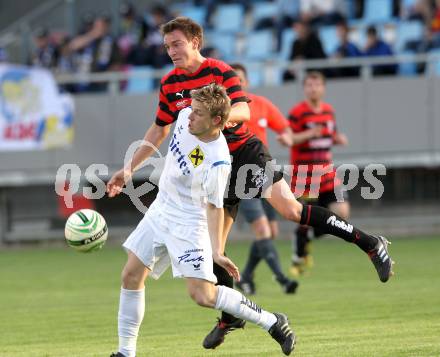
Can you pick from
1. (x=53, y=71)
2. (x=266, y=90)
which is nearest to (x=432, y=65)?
(x=266, y=90)

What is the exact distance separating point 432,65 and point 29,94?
23.3 ft

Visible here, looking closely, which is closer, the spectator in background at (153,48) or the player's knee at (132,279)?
the player's knee at (132,279)

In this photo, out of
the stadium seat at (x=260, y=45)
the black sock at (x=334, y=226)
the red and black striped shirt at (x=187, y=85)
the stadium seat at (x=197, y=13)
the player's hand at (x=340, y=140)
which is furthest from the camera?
the stadium seat at (x=197, y=13)

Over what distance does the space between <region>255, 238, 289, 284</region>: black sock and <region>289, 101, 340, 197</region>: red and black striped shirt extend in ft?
7.26

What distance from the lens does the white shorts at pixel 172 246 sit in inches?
303

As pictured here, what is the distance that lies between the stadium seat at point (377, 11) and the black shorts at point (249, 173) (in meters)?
13.2

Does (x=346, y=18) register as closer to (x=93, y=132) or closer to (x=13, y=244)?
(x=93, y=132)

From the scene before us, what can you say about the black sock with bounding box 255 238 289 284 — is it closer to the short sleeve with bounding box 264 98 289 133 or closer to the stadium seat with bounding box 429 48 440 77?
the short sleeve with bounding box 264 98 289 133

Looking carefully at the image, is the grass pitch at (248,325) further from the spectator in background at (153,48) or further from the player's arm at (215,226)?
the spectator in background at (153,48)

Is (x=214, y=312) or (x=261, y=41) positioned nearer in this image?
(x=214, y=312)

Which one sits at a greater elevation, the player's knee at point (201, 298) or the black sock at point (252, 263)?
the player's knee at point (201, 298)

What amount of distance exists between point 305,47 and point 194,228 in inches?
515

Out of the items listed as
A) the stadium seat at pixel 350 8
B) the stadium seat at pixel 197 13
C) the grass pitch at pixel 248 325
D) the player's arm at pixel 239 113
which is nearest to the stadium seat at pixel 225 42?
the stadium seat at pixel 197 13

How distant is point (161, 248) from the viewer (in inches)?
312
